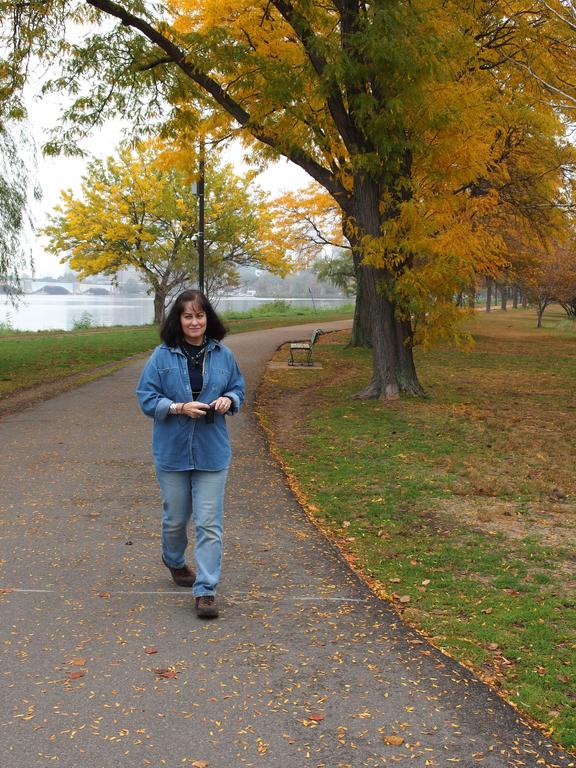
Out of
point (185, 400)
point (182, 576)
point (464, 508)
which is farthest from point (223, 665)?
point (464, 508)

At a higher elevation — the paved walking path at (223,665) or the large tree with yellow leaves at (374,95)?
the large tree with yellow leaves at (374,95)

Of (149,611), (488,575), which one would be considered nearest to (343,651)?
(149,611)

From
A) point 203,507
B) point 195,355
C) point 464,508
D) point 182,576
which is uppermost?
point 195,355

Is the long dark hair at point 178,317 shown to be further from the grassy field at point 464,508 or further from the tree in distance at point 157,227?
the tree in distance at point 157,227

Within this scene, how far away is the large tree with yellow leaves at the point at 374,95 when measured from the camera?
11930mm

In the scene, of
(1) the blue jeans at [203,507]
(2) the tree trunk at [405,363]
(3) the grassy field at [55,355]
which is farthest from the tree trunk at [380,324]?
(1) the blue jeans at [203,507]

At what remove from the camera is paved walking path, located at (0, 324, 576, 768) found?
10.7ft

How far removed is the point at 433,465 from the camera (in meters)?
9.05

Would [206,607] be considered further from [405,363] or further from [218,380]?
[405,363]

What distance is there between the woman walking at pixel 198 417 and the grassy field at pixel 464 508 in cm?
119

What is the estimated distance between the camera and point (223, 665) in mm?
4008

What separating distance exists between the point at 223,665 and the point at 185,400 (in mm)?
1445

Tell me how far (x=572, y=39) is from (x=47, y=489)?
11601 millimetres

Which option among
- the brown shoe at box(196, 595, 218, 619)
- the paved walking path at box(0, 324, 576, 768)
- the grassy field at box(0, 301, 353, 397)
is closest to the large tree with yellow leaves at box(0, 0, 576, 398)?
the grassy field at box(0, 301, 353, 397)
